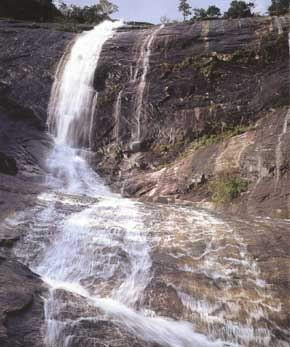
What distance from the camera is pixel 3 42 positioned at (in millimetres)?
22188

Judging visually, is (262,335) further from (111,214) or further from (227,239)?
(111,214)

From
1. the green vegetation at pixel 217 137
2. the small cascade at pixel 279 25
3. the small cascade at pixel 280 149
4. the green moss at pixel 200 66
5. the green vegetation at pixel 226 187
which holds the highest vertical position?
the small cascade at pixel 279 25

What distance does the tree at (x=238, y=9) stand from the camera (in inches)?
1142

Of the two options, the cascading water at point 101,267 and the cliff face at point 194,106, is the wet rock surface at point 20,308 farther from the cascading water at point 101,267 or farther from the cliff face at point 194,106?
the cliff face at point 194,106

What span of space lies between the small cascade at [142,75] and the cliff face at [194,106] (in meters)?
0.04

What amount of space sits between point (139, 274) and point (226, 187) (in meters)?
5.38

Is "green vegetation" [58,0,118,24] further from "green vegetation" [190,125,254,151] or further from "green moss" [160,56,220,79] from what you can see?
"green vegetation" [190,125,254,151]

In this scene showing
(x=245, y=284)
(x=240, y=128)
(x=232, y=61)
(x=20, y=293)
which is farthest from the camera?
(x=232, y=61)

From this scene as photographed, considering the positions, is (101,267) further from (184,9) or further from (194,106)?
(184,9)

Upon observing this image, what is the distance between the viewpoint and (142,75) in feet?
64.9

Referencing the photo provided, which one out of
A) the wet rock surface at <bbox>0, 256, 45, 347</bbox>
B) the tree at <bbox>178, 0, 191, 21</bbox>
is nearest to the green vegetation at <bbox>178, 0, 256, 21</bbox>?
the tree at <bbox>178, 0, 191, 21</bbox>

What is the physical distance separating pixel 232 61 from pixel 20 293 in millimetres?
13050

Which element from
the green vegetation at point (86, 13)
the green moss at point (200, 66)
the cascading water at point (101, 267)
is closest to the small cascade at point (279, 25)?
the green moss at point (200, 66)

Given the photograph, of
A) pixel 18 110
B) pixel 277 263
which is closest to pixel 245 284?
pixel 277 263
